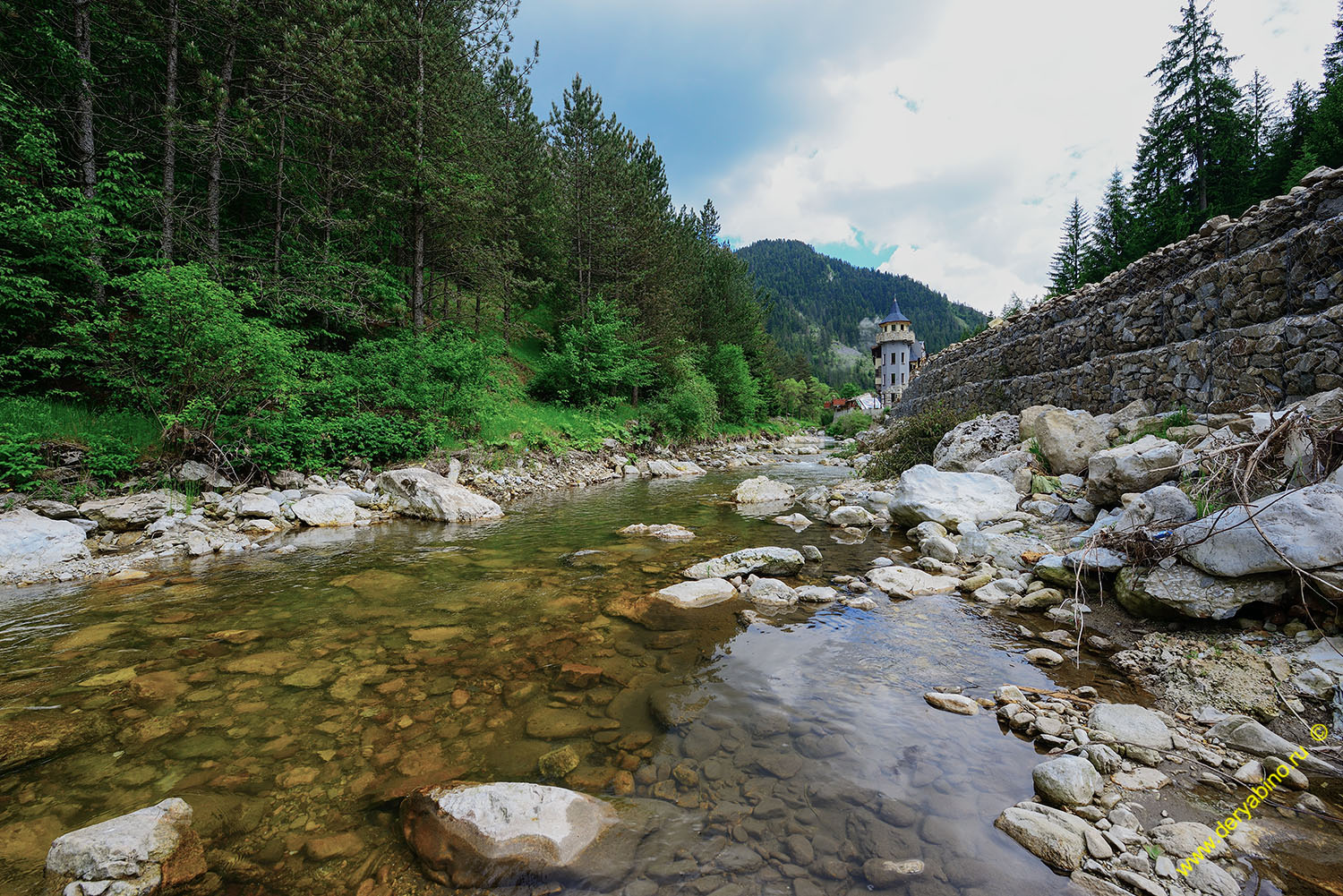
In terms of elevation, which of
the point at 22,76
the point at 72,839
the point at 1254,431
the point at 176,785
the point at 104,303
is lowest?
the point at 176,785

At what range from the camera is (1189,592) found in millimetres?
3477

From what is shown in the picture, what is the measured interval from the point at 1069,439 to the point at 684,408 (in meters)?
18.0

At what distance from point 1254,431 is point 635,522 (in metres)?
8.31

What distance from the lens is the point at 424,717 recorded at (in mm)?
3205

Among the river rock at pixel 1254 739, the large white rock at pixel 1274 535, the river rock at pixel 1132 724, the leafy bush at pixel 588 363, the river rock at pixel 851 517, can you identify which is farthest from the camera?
the leafy bush at pixel 588 363

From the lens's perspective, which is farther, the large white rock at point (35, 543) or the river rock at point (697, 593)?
the large white rock at point (35, 543)

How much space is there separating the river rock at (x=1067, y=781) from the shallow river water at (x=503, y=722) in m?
0.14

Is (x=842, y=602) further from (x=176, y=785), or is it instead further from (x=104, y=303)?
(x=104, y=303)

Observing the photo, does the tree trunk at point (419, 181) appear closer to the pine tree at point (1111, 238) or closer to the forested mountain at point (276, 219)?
the forested mountain at point (276, 219)

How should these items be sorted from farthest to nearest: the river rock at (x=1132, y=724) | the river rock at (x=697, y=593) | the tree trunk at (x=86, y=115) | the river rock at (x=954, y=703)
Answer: the tree trunk at (x=86, y=115), the river rock at (x=697, y=593), the river rock at (x=954, y=703), the river rock at (x=1132, y=724)

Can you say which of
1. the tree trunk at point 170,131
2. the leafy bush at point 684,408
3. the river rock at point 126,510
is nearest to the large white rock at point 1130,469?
the river rock at point 126,510

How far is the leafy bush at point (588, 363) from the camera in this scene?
22062 mm

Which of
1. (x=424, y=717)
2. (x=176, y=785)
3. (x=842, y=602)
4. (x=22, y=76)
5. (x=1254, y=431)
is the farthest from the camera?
(x=22, y=76)

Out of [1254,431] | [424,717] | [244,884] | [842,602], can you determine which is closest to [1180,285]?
[1254,431]
